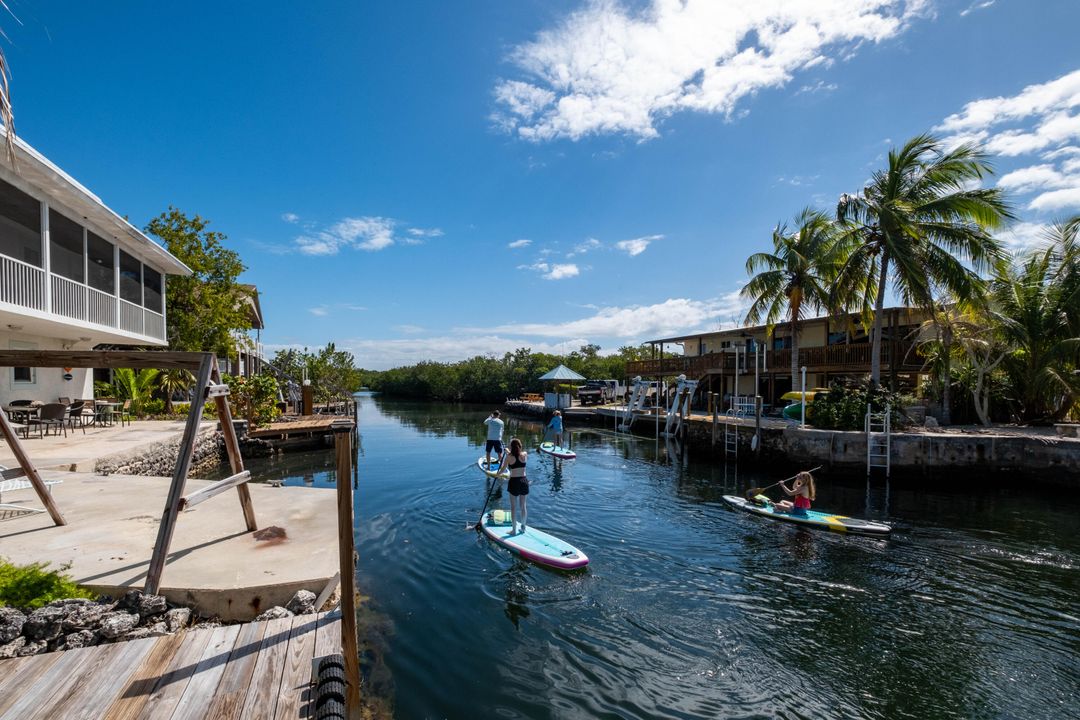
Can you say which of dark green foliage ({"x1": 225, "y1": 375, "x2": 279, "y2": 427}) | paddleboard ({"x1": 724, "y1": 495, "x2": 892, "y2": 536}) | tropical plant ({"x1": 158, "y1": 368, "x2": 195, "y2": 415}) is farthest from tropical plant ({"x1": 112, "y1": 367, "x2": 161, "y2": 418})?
paddleboard ({"x1": 724, "y1": 495, "x2": 892, "y2": 536})

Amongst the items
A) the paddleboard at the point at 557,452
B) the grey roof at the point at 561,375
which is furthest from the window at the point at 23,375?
the grey roof at the point at 561,375

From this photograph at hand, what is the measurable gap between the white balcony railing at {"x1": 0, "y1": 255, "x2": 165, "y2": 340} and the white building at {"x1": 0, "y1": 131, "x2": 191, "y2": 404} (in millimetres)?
24

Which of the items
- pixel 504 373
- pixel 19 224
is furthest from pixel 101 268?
pixel 504 373

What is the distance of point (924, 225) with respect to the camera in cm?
1903

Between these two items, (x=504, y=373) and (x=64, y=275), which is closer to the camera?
(x=64, y=275)

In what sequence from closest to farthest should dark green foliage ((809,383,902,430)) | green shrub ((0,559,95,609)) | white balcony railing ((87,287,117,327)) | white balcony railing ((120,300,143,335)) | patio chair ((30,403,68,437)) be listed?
green shrub ((0,559,95,609))
patio chair ((30,403,68,437))
white balcony railing ((87,287,117,327))
white balcony railing ((120,300,143,335))
dark green foliage ((809,383,902,430))

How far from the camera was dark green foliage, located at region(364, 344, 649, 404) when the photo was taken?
60188mm

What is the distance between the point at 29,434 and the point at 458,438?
18583 millimetres

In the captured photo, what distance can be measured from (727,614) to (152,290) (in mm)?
22495

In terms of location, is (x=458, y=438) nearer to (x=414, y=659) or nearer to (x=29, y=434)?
(x=29, y=434)

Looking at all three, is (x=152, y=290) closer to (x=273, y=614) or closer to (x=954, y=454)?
(x=273, y=614)

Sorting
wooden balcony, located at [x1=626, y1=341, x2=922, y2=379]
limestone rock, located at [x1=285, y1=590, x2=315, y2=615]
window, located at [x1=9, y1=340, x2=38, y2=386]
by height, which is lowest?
limestone rock, located at [x1=285, y1=590, x2=315, y2=615]

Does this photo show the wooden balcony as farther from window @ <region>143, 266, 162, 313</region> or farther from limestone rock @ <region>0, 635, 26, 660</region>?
window @ <region>143, 266, 162, 313</region>

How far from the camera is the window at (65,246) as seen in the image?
14.4m
